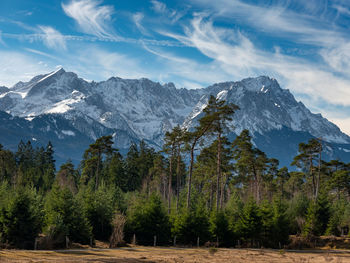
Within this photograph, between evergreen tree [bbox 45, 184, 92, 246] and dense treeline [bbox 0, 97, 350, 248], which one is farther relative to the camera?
evergreen tree [bbox 45, 184, 92, 246]

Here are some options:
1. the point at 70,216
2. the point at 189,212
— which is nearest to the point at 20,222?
the point at 70,216

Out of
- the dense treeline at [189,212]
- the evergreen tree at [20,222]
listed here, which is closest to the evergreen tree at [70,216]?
the dense treeline at [189,212]

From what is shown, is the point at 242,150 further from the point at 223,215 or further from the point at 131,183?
the point at 131,183

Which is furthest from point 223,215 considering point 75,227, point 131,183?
point 131,183

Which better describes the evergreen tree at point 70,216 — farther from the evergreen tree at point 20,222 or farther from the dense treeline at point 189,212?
the evergreen tree at point 20,222

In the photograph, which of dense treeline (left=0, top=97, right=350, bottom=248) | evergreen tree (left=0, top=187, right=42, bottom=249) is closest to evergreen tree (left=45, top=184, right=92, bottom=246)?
dense treeline (left=0, top=97, right=350, bottom=248)

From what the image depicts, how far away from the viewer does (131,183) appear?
8981 centimetres

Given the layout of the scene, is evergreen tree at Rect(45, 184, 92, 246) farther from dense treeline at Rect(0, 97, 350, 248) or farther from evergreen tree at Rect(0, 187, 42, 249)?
evergreen tree at Rect(0, 187, 42, 249)

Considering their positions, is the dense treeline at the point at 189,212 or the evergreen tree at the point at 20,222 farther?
the dense treeline at the point at 189,212

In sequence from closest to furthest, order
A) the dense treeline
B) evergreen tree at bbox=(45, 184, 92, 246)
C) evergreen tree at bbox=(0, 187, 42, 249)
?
evergreen tree at bbox=(0, 187, 42, 249) → the dense treeline → evergreen tree at bbox=(45, 184, 92, 246)

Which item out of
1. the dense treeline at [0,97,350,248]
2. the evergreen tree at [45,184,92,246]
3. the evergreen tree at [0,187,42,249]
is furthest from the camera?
the evergreen tree at [45,184,92,246]

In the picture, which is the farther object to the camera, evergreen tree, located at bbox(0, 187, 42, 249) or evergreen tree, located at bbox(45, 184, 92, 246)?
evergreen tree, located at bbox(45, 184, 92, 246)

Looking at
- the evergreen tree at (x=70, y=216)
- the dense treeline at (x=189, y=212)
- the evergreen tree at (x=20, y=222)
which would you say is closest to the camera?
the evergreen tree at (x=20, y=222)

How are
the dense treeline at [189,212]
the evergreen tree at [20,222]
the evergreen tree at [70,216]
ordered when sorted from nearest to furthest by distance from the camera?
the evergreen tree at [20,222], the dense treeline at [189,212], the evergreen tree at [70,216]
